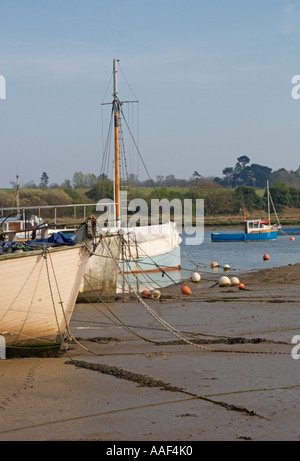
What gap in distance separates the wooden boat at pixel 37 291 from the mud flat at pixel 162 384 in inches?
15.4

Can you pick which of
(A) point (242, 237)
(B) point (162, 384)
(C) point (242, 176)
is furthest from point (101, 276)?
(C) point (242, 176)

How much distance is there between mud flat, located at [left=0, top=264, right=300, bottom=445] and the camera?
697 cm

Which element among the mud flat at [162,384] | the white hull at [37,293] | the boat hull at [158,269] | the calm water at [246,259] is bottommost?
the calm water at [246,259]

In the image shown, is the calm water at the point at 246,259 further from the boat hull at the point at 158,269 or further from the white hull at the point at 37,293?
the white hull at the point at 37,293

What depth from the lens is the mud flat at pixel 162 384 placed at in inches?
274

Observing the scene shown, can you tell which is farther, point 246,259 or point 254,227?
point 254,227

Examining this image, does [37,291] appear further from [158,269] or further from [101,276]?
[158,269]

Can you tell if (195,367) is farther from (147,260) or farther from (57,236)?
(147,260)

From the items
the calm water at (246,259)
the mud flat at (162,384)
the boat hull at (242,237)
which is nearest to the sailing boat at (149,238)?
the calm water at (246,259)

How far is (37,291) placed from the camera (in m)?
10.9

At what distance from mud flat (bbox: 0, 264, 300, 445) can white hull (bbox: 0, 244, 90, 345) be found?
44cm

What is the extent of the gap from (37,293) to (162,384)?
3027mm

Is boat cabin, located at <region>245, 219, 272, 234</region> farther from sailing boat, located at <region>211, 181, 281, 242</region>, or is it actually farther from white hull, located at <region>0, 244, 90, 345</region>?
white hull, located at <region>0, 244, 90, 345</region>

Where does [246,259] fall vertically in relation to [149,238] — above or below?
below
